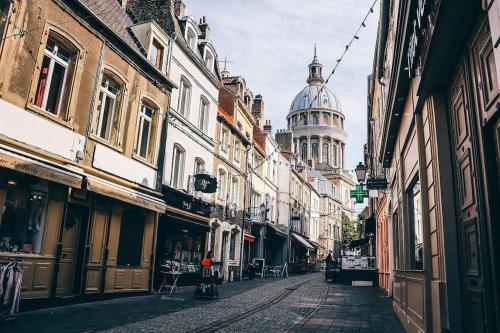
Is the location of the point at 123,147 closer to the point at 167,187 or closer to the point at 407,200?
the point at 167,187

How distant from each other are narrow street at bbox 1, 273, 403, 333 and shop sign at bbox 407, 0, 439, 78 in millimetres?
5078

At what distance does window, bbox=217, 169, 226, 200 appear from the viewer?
68.8ft

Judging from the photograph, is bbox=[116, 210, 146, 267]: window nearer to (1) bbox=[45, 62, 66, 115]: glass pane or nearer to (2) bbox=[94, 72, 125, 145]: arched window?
(2) bbox=[94, 72, 125, 145]: arched window

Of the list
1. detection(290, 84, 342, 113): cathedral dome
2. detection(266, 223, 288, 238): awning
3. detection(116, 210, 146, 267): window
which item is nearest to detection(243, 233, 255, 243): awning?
detection(266, 223, 288, 238): awning

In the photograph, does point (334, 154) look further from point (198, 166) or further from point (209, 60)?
point (198, 166)

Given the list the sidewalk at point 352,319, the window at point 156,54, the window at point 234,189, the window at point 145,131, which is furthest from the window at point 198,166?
the sidewalk at point 352,319

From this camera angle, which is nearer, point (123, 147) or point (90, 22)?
point (90, 22)

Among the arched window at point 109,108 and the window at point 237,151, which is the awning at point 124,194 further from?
the window at point 237,151

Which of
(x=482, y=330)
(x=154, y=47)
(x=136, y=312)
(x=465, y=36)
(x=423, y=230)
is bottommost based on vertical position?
(x=136, y=312)

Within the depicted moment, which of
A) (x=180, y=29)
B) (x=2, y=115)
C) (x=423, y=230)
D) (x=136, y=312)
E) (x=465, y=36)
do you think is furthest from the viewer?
(x=180, y=29)

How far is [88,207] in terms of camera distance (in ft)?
35.1

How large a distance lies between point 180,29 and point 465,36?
14756 mm

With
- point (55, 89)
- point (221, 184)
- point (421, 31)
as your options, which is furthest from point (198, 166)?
point (421, 31)

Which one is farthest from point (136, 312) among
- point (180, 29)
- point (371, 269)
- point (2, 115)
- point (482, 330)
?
point (371, 269)
